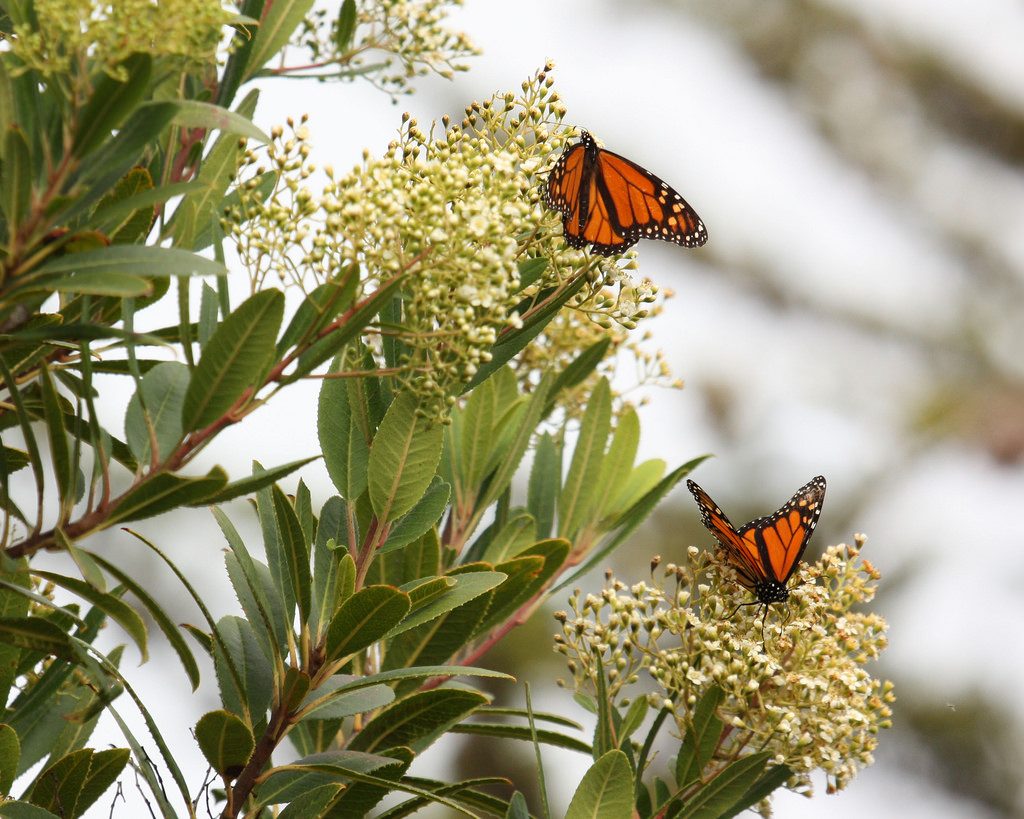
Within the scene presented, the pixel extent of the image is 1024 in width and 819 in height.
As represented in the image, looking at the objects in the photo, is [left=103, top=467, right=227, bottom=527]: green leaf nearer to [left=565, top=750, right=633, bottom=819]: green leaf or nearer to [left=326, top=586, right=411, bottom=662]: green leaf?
[left=326, top=586, right=411, bottom=662]: green leaf

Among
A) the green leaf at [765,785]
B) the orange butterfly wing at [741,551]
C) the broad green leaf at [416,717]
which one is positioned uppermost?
the orange butterfly wing at [741,551]

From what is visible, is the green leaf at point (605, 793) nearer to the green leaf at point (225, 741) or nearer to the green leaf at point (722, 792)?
the green leaf at point (722, 792)

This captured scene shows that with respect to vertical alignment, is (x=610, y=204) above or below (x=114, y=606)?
above

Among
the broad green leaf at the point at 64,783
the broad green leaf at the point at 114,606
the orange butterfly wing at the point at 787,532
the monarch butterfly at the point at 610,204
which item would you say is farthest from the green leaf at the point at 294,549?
the orange butterfly wing at the point at 787,532

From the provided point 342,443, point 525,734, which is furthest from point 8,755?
point 525,734

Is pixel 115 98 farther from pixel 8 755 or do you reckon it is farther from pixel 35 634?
pixel 8 755

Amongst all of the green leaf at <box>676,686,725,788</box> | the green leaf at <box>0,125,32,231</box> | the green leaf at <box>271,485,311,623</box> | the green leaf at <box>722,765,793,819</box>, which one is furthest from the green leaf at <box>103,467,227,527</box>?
the green leaf at <box>722,765,793,819</box>
